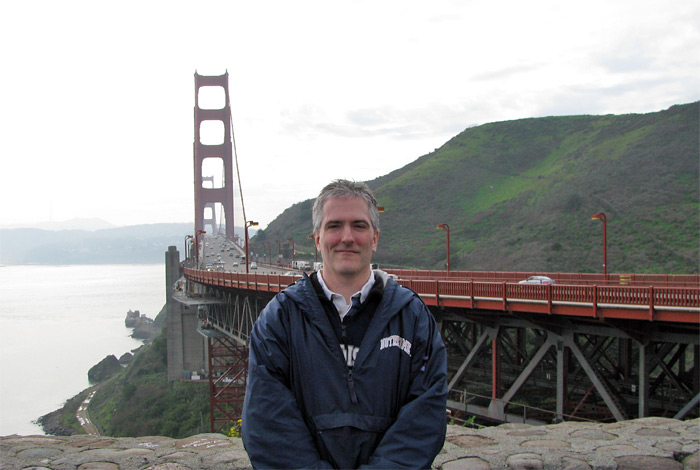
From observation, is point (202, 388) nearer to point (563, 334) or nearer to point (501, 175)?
point (563, 334)

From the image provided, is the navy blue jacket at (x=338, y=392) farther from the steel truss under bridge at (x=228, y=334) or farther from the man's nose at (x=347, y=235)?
the steel truss under bridge at (x=228, y=334)

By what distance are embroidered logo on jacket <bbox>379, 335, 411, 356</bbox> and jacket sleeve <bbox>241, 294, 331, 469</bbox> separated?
0.43 metres

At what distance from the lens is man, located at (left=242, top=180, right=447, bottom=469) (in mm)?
2484

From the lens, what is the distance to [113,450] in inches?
191

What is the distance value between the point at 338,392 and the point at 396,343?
324mm

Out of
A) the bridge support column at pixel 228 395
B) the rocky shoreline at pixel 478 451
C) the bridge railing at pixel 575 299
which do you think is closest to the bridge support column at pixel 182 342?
the bridge support column at pixel 228 395

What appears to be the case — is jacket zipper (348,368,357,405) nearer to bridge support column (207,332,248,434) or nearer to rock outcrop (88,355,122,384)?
bridge support column (207,332,248,434)

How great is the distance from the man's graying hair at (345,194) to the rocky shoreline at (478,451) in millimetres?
2410

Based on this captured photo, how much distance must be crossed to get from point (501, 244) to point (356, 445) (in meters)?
52.3

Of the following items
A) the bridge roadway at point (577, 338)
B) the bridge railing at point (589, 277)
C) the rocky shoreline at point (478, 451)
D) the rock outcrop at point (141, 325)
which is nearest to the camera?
the rocky shoreline at point (478, 451)

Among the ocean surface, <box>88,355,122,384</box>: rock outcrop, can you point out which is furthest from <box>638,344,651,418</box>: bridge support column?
<box>88,355,122,384</box>: rock outcrop

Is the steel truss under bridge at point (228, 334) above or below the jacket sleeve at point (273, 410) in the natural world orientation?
below

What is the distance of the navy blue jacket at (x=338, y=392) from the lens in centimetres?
248

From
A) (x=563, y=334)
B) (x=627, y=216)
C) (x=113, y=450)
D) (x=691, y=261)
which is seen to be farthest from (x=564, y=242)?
(x=113, y=450)
